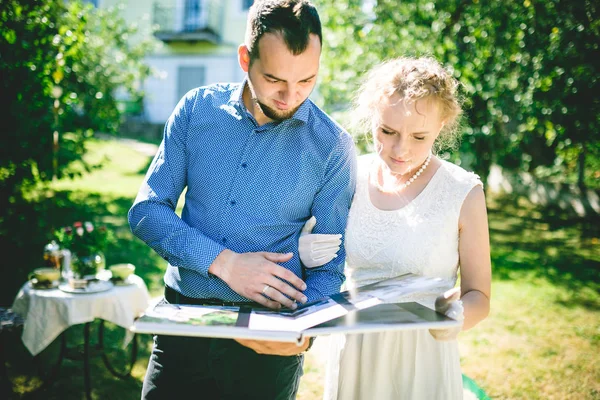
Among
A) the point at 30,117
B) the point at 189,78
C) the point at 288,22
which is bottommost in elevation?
the point at 189,78

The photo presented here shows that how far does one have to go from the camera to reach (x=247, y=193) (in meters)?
1.76

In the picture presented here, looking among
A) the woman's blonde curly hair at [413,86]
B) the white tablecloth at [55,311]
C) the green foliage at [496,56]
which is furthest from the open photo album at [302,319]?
A: the green foliage at [496,56]

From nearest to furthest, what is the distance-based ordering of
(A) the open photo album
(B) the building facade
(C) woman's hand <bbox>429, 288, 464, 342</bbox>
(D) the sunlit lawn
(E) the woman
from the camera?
1. (A) the open photo album
2. (C) woman's hand <bbox>429, 288, 464, 342</bbox>
3. (E) the woman
4. (D) the sunlit lawn
5. (B) the building facade

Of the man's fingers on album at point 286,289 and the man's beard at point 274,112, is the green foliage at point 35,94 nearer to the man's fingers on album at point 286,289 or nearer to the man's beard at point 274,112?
the man's beard at point 274,112

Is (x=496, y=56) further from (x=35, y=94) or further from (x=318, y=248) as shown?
(x=35, y=94)

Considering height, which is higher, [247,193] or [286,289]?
[247,193]

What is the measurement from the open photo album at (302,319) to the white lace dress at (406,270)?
1.47 feet

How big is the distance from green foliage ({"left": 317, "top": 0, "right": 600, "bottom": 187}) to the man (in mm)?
3299

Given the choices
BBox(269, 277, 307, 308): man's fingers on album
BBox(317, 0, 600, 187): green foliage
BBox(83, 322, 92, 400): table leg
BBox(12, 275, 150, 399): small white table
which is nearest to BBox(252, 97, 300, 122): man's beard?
BBox(269, 277, 307, 308): man's fingers on album

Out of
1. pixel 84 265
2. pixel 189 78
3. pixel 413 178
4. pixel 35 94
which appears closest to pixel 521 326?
pixel 413 178

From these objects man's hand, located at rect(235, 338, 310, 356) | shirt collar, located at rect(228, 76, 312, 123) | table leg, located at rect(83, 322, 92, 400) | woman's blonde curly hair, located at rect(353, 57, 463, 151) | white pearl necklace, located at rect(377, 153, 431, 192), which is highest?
woman's blonde curly hair, located at rect(353, 57, 463, 151)

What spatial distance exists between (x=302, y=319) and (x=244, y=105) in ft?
2.97

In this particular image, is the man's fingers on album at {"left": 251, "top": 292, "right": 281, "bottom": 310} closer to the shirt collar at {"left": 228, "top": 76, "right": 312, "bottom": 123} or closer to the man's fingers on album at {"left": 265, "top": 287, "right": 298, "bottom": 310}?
the man's fingers on album at {"left": 265, "top": 287, "right": 298, "bottom": 310}

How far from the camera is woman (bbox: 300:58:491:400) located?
1912mm
